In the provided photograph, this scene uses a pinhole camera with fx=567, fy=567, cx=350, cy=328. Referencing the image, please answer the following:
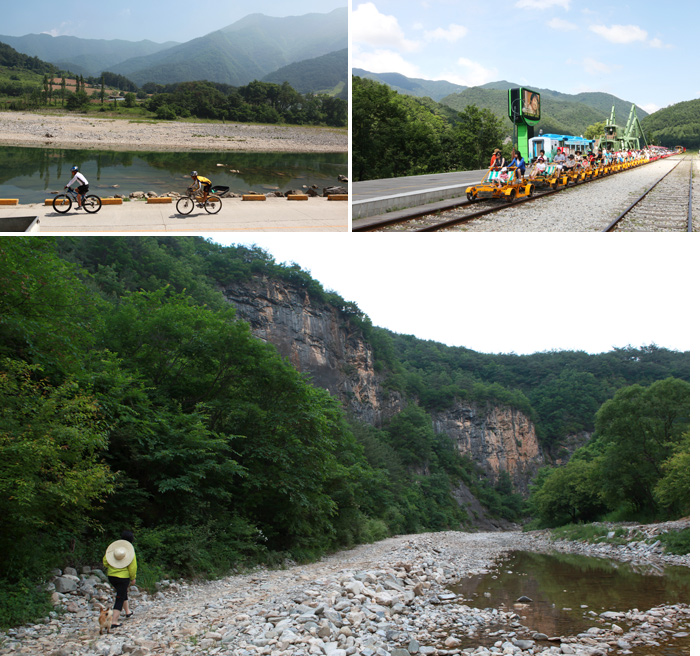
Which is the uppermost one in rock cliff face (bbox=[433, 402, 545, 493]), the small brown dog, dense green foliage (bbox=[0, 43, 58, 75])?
dense green foliage (bbox=[0, 43, 58, 75])

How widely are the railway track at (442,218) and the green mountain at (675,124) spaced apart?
16617 mm

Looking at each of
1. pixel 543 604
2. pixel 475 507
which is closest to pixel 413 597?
pixel 543 604

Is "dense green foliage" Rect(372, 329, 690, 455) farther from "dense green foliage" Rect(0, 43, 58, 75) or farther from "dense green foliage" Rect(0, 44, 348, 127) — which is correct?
"dense green foliage" Rect(0, 43, 58, 75)

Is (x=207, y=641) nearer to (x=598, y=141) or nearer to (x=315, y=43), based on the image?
(x=315, y=43)

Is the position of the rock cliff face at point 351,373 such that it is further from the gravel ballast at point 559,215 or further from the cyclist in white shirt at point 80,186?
the cyclist in white shirt at point 80,186

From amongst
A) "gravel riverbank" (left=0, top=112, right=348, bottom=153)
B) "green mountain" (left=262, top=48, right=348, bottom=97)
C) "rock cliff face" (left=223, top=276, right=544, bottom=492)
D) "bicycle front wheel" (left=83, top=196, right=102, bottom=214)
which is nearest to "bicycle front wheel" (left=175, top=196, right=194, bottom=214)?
"bicycle front wheel" (left=83, top=196, right=102, bottom=214)

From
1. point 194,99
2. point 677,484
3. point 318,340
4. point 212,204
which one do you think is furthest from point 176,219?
point 318,340

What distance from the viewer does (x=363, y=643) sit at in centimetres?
762

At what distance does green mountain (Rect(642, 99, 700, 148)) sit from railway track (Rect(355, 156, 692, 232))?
16.6 m

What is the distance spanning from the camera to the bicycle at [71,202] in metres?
11.8

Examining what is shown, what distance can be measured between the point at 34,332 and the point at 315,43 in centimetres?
1141

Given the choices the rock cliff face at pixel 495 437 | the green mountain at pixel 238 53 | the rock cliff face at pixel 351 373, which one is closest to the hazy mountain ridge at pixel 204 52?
the green mountain at pixel 238 53

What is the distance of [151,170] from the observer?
59.6 feet

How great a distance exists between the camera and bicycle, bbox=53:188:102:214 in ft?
38.6
